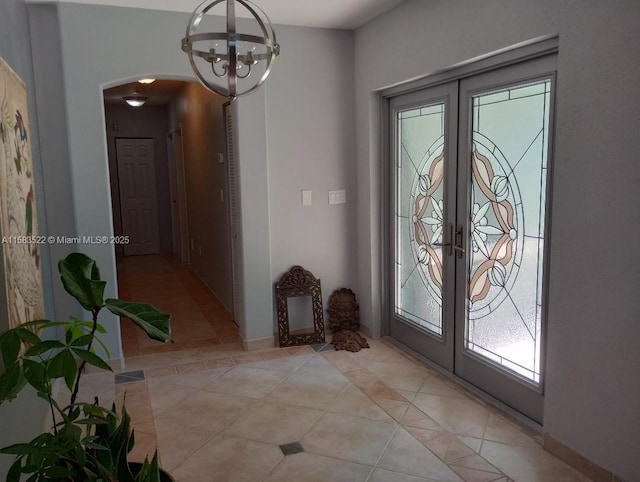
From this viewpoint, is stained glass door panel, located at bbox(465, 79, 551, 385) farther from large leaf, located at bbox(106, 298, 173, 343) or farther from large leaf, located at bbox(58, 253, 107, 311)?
large leaf, located at bbox(58, 253, 107, 311)

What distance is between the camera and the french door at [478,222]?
2.88 metres

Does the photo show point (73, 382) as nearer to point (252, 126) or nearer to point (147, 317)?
point (147, 317)

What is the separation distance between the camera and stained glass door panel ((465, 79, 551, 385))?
2844mm

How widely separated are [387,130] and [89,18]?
2.24m

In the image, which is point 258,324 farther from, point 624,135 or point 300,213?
point 624,135

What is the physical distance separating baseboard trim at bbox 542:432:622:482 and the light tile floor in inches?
1.4

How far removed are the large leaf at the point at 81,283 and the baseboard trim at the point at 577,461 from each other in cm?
224

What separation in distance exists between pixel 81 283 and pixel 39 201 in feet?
6.74

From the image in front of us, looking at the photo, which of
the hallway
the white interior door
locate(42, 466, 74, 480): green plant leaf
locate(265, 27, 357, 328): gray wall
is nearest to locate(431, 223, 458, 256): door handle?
locate(265, 27, 357, 328): gray wall

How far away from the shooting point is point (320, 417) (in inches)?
125

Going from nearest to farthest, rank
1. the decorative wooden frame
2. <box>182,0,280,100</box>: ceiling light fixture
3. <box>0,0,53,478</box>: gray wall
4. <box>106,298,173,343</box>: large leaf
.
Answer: <box>106,298,173,343</box>: large leaf, <box>182,0,280,100</box>: ceiling light fixture, <box>0,0,53,478</box>: gray wall, the decorative wooden frame

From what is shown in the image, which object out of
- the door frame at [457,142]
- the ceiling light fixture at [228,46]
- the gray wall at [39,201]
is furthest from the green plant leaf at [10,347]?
the door frame at [457,142]

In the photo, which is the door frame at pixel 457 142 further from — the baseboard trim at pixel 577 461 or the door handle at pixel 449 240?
the baseboard trim at pixel 577 461

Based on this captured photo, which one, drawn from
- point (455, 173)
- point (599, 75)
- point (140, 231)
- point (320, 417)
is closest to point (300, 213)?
point (455, 173)
